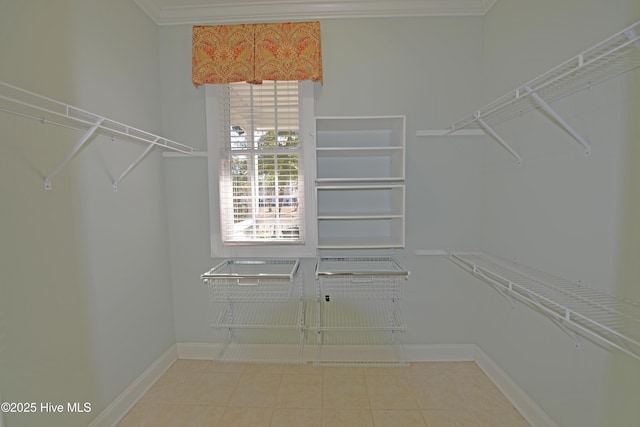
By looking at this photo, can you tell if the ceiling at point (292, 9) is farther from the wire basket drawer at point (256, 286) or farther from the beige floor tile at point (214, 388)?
the beige floor tile at point (214, 388)

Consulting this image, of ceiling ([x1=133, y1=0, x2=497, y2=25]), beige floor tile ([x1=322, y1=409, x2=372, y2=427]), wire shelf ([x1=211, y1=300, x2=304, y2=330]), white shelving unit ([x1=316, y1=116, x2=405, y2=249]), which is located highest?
ceiling ([x1=133, y1=0, x2=497, y2=25])

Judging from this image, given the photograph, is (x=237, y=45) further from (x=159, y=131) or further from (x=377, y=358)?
(x=377, y=358)

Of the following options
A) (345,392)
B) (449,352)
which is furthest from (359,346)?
(449,352)

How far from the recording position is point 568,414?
1.50 meters

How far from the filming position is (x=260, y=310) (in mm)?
2443

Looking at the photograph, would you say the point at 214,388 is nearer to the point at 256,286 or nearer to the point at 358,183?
the point at 256,286

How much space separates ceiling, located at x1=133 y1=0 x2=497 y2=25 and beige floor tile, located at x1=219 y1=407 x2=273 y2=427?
2.75m

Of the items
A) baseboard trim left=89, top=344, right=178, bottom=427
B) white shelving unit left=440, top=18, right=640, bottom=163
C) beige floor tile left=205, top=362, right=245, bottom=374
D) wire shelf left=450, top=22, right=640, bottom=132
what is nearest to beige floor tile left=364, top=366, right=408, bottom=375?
beige floor tile left=205, top=362, right=245, bottom=374

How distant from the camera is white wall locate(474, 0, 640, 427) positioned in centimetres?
123

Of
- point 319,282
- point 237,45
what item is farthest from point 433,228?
point 237,45

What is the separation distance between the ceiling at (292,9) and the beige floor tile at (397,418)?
109 inches

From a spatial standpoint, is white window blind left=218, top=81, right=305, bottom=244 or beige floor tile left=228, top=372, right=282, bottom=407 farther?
white window blind left=218, top=81, right=305, bottom=244

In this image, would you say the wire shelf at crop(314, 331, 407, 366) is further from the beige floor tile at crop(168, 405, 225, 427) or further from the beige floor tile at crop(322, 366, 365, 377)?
the beige floor tile at crop(168, 405, 225, 427)

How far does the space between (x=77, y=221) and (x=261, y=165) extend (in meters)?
1.23
